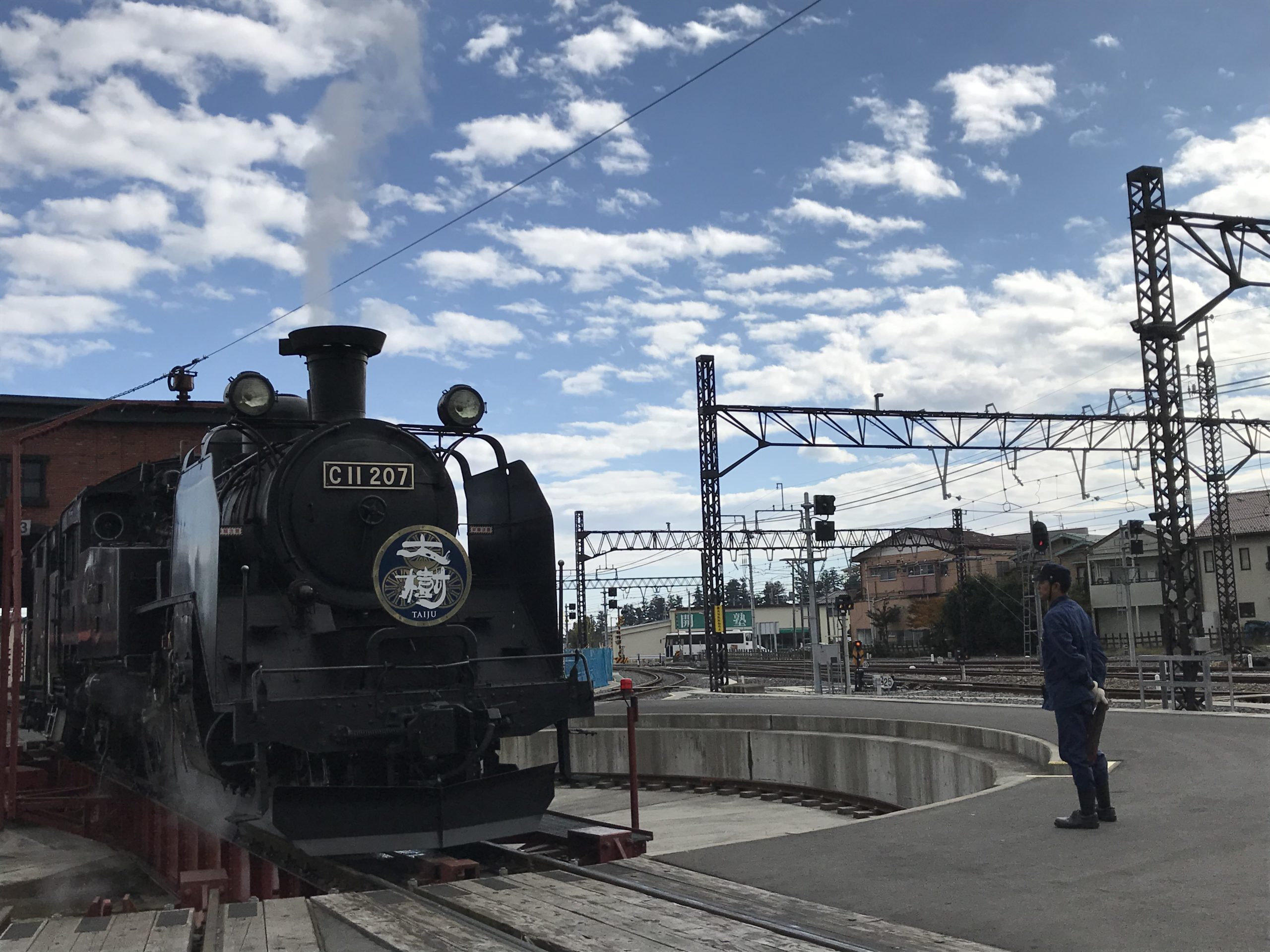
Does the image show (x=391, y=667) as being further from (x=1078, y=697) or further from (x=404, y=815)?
(x=1078, y=697)

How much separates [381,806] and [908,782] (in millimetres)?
8621

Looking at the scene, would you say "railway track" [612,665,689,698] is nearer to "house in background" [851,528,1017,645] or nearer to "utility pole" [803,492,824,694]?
"utility pole" [803,492,824,694]

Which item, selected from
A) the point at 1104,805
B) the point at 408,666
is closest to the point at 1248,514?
the point at 1104,805

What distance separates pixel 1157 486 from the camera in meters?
16.9

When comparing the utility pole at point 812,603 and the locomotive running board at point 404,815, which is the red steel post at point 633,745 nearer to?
the locomotive running board at point 404,815

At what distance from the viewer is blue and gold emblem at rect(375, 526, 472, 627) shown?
7.91 metres

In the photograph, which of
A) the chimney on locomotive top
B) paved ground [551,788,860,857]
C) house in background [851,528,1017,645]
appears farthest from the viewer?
house in background [851,528,1017,645]

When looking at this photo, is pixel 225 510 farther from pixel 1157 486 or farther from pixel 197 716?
pixel 1157 486

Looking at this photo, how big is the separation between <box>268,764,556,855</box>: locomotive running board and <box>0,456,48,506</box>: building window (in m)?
23.5

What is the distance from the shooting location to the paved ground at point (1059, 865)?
15.6ft

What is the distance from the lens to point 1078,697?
695 centimetres

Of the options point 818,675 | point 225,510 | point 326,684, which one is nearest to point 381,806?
point 326,684

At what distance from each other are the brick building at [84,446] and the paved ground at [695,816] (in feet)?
50.3

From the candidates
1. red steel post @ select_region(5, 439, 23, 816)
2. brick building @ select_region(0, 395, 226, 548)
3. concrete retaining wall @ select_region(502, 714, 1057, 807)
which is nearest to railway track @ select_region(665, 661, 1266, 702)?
concrete retaining wall @ select_region(502, 714, 1057, 807)
